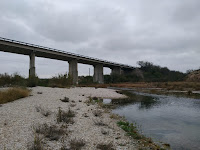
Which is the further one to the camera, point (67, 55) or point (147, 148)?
point (67, 55)

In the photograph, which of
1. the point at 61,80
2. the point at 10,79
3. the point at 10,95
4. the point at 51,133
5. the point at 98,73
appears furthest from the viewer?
the point at 98,73

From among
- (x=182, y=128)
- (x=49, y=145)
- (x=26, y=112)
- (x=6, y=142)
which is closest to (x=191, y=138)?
(x=182, y=128)

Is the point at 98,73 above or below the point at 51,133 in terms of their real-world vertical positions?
above

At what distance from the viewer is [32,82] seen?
79.2 feet

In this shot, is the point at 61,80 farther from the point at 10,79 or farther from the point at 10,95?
the point at 10,95

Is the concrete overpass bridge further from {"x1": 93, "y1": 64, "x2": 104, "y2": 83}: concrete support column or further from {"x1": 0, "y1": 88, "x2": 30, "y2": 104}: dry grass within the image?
{"x1": 0, "y1": 88, "x2": 30, "y2": 104}: dry grass

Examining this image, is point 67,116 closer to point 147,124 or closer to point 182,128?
point 147,124

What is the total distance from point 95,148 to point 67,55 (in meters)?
48.6

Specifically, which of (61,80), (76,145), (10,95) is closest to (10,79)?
(61,80)

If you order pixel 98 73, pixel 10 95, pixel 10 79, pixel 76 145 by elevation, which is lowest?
pixel 76 145

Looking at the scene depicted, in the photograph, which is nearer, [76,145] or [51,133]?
[76,145]

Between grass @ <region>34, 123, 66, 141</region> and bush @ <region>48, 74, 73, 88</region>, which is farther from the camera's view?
bush @ <region>48, 74, 73, 88</region>

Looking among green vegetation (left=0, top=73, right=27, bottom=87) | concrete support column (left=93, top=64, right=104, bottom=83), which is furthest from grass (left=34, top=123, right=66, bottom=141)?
concrete support column (left=93, top=64, right=104, bottom=83)

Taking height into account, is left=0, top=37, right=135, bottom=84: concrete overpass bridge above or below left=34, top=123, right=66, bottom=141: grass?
above
